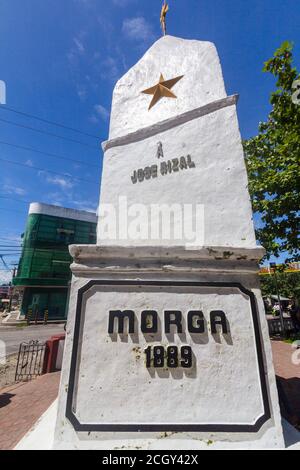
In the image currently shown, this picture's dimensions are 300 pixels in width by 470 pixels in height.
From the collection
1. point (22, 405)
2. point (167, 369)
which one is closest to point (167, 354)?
point (167, 369)

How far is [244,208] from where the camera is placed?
3041 millimetres

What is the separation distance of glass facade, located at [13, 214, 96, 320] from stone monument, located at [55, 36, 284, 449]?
26376mm

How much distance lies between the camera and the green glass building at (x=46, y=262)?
1039 inches

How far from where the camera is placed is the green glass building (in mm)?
26391

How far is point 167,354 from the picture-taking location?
2559 millimetres

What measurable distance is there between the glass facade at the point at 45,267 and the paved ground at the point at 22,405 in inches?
774

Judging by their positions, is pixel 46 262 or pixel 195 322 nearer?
pixel 195 322

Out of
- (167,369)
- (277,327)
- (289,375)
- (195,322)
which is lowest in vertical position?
(289,375)

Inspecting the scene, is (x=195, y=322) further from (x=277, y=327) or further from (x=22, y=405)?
(x=277, y=327)

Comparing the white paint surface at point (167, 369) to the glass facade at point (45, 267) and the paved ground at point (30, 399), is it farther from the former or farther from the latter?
the glass facade at point (45, 267)

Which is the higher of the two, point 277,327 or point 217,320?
point 217,320

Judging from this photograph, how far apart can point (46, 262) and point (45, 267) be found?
0.57 m

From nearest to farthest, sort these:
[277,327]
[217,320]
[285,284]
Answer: [217,320]
[277,327]
[285,284]
